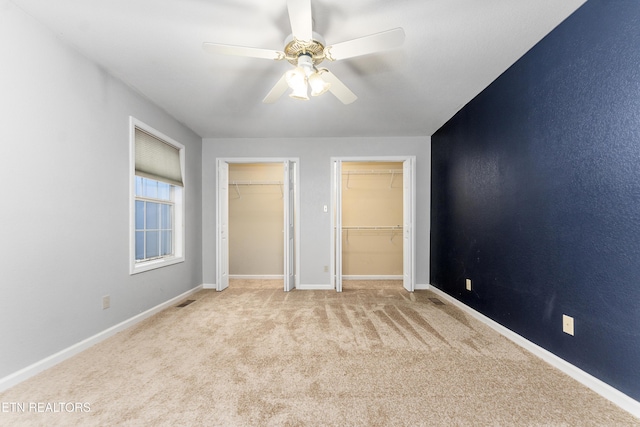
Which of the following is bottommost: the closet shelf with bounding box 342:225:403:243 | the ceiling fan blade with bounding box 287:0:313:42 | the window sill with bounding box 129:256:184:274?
the window sill with bounding box 129:256:184:274

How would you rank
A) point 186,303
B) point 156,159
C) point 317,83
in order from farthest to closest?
point 186,303, point 156,159, point 317,83

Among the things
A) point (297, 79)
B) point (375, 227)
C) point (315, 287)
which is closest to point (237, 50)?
point (297, 79)

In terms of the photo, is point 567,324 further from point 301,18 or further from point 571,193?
point 301,18

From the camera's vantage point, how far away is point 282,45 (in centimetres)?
215

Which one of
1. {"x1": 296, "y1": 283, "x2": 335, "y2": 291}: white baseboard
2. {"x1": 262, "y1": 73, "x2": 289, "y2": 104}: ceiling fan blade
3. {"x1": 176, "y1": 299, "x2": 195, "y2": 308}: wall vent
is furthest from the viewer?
{"x1": 296, "y1": 283, "x2": 335, "y2": 291}: white baseboard

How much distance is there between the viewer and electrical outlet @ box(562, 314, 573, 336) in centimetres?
186

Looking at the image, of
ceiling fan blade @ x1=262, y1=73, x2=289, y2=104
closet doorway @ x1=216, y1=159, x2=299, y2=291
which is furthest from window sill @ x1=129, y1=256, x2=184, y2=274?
ceiling fan blade @ x1=262, y1=73, x2=289, y2=104

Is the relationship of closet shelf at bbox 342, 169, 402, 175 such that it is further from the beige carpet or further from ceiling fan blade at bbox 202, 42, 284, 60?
ceiling fan blade at bbox 202, 42, 284, 60

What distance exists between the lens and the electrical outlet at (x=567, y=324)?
6.09ft

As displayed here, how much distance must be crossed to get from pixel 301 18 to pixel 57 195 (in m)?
2.14

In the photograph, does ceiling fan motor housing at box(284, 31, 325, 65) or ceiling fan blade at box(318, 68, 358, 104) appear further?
ceiling fan blade at box(318, 68, 358, 104)

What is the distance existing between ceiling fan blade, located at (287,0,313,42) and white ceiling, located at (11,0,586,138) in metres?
→ 0.25

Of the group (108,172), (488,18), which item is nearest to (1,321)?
(108,172)

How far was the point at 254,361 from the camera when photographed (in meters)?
2.07
